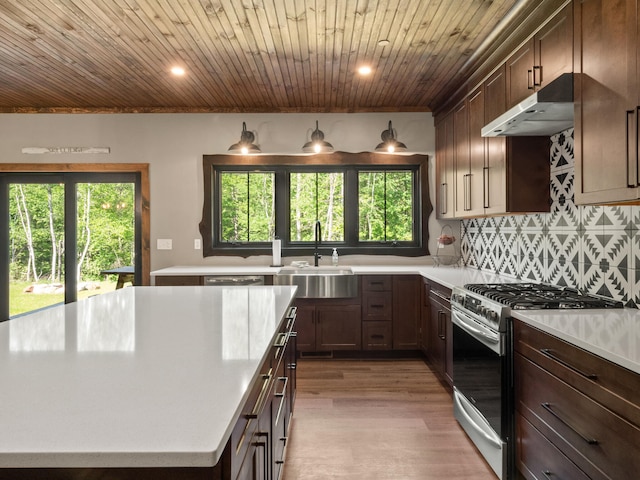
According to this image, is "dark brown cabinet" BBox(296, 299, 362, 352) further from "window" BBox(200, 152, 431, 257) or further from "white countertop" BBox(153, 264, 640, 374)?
"white countertop" BBox(153, 264, 640, 374)

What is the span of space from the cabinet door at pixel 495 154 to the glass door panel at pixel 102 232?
3.58m

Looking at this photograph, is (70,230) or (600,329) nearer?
(600,329)

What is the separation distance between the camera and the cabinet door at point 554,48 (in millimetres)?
2051

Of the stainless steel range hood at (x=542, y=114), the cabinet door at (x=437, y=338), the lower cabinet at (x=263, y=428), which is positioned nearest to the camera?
the lower cabinet at (x=263, y=428)

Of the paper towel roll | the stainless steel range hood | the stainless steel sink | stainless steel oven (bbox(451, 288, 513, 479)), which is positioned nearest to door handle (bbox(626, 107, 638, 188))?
the stainless steel range hood

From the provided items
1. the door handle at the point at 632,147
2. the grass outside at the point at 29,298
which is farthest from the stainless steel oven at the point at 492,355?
the grass outside at the point at 29,298

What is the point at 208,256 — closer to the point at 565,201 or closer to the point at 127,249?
the point at 127,249

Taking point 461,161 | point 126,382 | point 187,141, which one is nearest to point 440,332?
point 461,161

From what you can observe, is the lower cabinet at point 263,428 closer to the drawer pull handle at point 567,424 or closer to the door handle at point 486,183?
the drawer pull handle at point 567,424

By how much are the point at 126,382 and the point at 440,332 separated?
280cm

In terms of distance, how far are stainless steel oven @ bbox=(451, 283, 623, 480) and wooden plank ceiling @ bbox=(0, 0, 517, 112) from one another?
1.68 meters

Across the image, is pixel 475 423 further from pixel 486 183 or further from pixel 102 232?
pixel 102 232

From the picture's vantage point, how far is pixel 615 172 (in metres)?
1.71

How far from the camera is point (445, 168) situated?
418 cm
